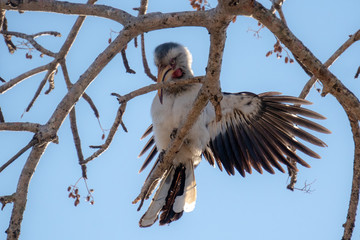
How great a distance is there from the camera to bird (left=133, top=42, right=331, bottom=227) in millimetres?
4676

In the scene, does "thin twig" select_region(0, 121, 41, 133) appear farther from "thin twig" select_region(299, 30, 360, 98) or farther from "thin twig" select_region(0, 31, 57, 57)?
"thin twig" select_region(299, 30, 360, 98)

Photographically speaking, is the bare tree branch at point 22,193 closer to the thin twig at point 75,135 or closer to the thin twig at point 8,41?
the thin twig at point 75,135

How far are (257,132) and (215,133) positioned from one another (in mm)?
398

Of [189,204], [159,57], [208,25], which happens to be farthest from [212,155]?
[208,25]

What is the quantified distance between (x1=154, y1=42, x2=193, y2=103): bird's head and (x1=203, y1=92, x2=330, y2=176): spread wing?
51 cm

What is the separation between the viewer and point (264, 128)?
514 centimetres

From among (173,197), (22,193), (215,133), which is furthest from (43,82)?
(215,133)

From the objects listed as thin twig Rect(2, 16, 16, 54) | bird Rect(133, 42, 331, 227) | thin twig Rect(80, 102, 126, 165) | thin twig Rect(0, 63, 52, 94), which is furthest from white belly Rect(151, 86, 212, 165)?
thin twig Rect(80, 102, 126, 165)

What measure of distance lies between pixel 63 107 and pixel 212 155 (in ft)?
8.53

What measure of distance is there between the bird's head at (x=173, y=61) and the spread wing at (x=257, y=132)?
0.50 m

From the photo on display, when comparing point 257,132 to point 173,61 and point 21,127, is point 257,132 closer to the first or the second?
point 173,61

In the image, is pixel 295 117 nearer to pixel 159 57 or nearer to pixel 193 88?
pixel 193 88

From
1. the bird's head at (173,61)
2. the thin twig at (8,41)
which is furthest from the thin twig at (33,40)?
the bird's head at (173,61)

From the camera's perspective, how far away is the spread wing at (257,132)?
15.8 ft
